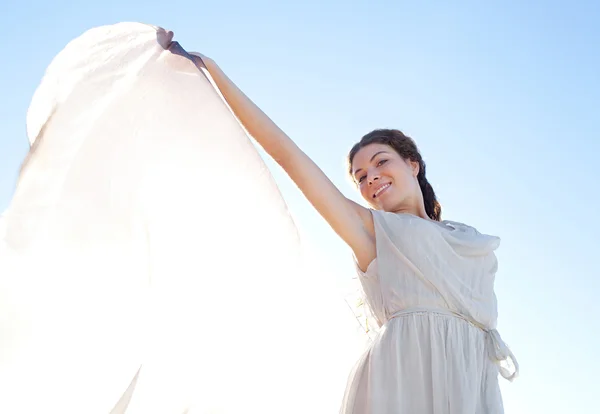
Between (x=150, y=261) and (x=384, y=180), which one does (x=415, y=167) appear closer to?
(x=384, y=180)

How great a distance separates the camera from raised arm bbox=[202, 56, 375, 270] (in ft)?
8.63

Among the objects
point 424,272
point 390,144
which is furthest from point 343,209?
point 390,144

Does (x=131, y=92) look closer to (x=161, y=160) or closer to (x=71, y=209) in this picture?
(x=161, y=160)

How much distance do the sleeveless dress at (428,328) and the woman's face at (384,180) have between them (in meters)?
0.25

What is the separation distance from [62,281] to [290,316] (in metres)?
0.68

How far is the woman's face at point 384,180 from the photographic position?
305cm

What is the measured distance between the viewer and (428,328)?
2527mm

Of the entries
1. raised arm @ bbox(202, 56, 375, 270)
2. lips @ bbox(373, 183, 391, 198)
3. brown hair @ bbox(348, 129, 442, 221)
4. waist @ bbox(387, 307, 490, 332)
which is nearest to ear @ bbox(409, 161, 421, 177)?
brown hair @ bbox(348, 129, 442, 221)

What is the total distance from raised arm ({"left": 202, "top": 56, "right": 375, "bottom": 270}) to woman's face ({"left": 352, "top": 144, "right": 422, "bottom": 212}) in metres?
0.39

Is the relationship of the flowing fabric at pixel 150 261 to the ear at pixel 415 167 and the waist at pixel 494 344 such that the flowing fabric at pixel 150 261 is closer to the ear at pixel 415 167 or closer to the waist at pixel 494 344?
the waist at pixel 494 344

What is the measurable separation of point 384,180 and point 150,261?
1.07 meters

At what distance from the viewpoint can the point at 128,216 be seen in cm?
235

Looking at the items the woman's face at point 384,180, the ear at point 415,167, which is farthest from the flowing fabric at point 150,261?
the ear at point 415,167

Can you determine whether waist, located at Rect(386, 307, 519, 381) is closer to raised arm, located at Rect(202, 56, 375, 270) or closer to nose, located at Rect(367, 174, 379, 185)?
raised arm, located at Rect(202, 56, 375, 270)
